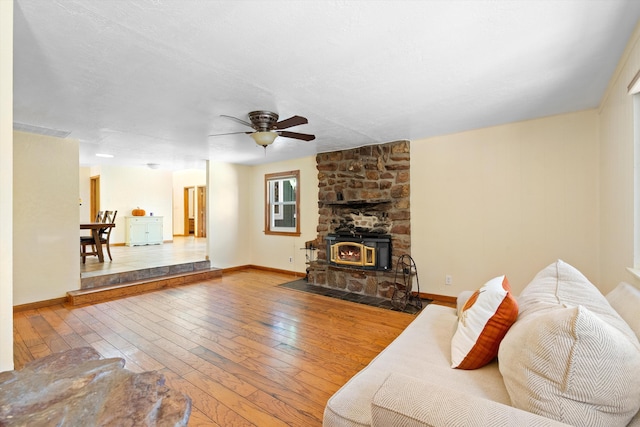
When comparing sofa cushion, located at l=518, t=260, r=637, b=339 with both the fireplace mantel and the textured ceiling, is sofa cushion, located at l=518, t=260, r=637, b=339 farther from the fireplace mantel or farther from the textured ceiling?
the fireplace mantel

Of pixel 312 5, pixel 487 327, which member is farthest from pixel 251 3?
pixel 487 327

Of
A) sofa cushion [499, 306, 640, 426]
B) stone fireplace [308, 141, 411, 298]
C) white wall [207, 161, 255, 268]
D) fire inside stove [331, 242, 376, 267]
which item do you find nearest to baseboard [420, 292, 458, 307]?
stone fireplace [308, 141, 411, 298]

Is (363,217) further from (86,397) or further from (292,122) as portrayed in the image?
(86,397)

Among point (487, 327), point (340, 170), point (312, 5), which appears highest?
point (312, 5)

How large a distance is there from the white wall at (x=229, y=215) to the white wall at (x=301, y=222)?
154 millimetres

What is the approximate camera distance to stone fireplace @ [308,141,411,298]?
4344mm

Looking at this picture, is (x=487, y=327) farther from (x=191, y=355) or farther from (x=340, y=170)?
(x=340, y=170)

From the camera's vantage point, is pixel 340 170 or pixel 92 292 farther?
pixel 340 170

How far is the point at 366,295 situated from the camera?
14.7 feet

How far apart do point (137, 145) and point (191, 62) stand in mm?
3287

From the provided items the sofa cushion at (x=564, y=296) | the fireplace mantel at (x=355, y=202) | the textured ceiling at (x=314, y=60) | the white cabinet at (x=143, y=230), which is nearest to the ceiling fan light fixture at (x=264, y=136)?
the textured ceiling at (x=314, y=60)

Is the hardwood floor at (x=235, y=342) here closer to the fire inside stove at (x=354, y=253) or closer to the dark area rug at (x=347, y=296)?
the dark area rug at (x=347, y=296)

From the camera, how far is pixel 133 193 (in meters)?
7.96

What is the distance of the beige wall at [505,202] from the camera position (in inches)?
126
